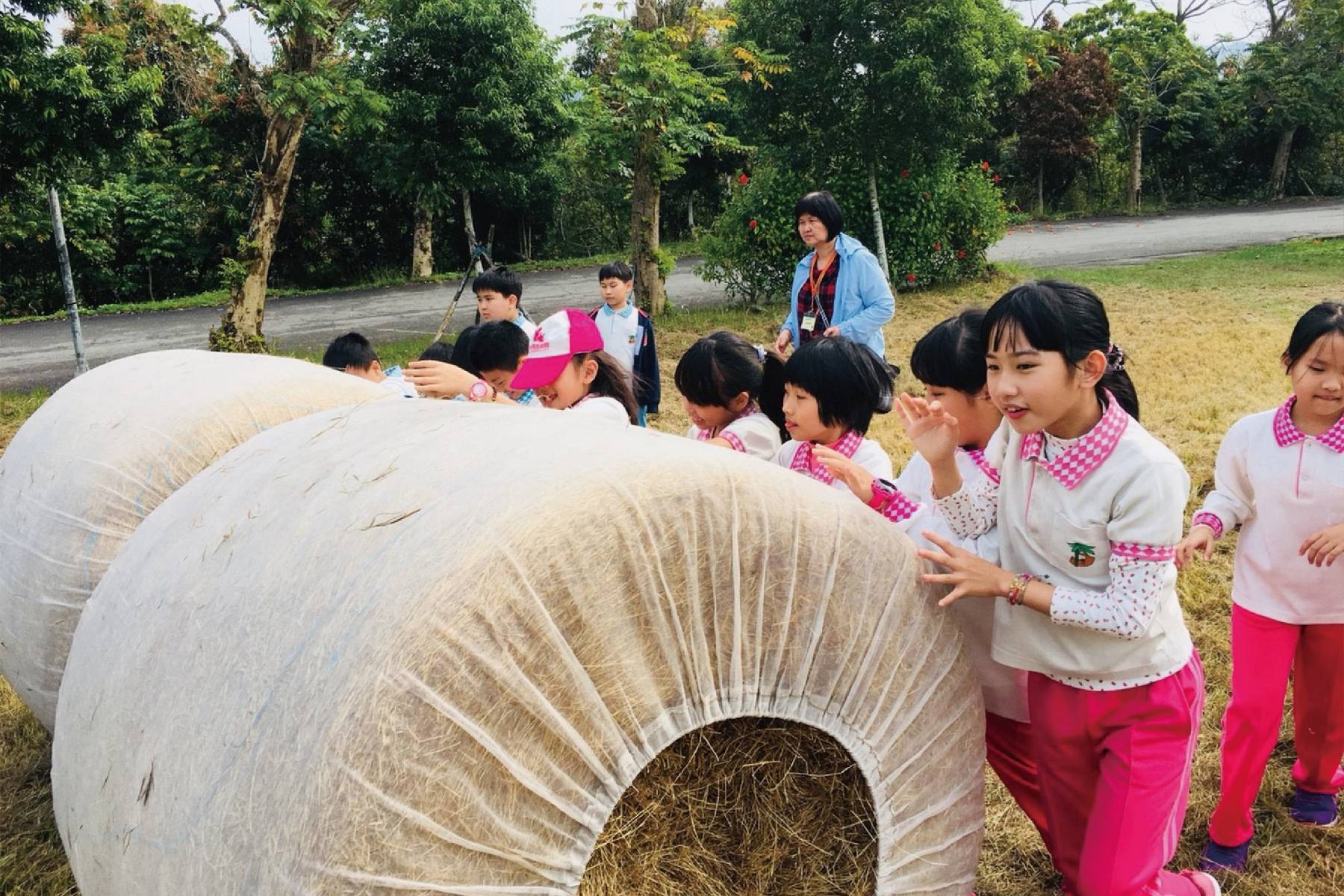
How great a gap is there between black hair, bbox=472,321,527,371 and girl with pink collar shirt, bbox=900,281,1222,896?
204 cm

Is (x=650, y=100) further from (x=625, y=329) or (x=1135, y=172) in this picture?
(x=1135, y=172)

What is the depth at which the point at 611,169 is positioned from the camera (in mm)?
11141

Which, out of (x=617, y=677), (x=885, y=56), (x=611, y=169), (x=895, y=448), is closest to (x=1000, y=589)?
(x=617, y=677)

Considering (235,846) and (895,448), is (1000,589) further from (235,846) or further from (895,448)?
(895,448)

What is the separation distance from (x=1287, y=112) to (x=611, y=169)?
2406cm

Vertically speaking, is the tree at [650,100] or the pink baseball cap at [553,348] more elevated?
the tree at [650,100]

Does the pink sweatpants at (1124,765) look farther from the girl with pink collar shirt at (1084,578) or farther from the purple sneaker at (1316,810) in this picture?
the purple sneaker at (1316,810)

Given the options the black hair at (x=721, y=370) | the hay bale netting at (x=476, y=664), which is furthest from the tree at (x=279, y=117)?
the hay bale netting at (x=476, y=664)

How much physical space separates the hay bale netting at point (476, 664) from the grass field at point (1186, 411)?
107 cm

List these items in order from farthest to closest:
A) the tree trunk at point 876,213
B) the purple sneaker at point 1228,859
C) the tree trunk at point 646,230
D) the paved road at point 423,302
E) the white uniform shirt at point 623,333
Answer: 1. the paved road at point 423,302
2. the tree trunk at point 876,213
3. the tree trunk at point 646,230
4. the white uniform shirt at point 623,333
5. the purple sneaker at point 1228,859

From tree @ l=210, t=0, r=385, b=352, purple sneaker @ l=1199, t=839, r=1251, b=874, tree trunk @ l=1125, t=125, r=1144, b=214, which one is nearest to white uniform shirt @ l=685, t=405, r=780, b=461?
purple sneaker @ l=1199, t=839, r=1251, b=874

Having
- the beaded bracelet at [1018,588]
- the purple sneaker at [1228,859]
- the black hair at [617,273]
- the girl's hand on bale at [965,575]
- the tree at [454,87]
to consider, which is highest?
the tree at [454,87]

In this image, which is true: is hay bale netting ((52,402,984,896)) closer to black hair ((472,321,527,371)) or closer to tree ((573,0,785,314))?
black hair ((472,321,527,371))

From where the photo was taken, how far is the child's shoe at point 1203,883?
2.17m
